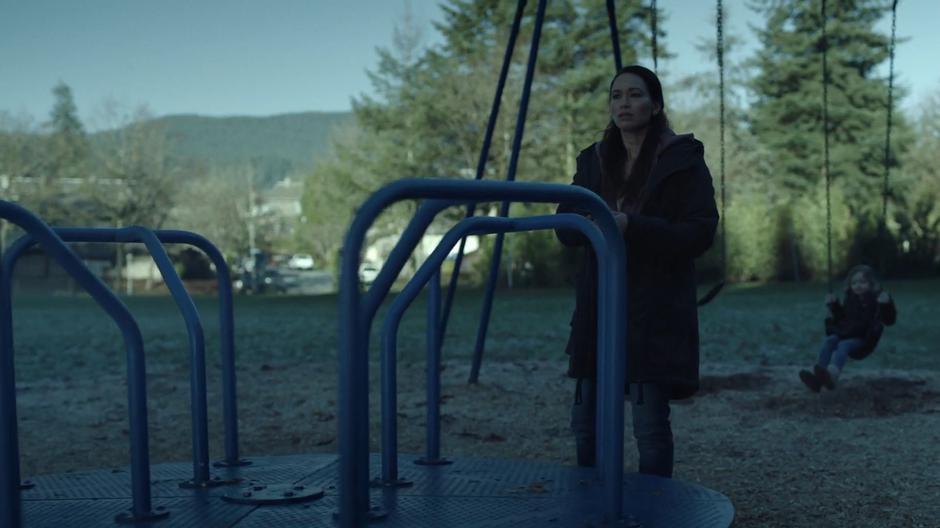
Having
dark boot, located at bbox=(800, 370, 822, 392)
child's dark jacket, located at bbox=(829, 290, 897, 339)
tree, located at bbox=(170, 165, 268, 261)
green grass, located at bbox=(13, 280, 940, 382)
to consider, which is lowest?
green grass, located at bbox=(13, 280, 940, 382)

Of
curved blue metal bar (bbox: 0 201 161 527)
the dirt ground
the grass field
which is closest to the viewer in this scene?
curved blue metal bar (bbox: 0 201 161 527)

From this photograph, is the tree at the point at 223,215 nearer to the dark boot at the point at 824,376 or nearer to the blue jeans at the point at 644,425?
the dark boot at the point at 824,376

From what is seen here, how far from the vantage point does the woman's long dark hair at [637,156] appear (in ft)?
9.88

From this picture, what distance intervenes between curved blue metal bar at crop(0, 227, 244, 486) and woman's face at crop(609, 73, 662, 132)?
136cm

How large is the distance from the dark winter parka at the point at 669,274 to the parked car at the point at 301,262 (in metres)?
71.9

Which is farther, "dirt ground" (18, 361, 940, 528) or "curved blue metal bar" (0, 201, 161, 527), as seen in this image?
"dirt ground" (18, 361, 940, 528)

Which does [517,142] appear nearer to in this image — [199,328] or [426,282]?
[426,282]

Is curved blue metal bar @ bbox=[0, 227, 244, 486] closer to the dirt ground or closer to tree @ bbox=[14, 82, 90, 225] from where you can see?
the dirt ground

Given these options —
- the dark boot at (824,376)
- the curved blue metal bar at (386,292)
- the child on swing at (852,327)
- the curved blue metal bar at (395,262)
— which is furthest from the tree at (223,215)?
the curved blue metal bar at (395,262)

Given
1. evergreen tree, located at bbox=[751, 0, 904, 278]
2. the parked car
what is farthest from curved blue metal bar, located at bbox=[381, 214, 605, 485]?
the parked car

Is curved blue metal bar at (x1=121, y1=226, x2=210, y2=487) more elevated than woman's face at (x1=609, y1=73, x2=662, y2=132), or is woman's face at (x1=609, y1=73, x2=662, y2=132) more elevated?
woman's face at (x1=609, y1=73, x2=662, y2=132)

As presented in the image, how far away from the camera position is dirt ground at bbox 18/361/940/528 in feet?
12.8

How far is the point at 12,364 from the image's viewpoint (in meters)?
2.32

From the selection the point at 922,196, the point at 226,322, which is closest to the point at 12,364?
the point at 226,322
